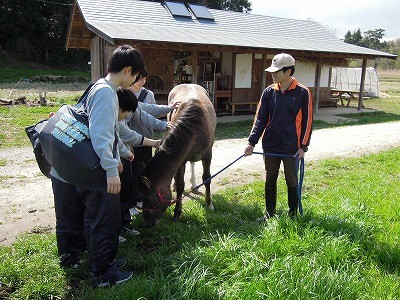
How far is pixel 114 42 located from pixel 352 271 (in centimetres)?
865

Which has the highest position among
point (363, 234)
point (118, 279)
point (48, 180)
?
point (363, 234)

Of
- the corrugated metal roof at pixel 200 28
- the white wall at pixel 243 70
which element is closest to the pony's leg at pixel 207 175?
the corrugated metal roof at pixel 200 28

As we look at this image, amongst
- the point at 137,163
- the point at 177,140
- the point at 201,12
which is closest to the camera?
the point at 177,140

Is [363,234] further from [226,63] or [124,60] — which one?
[226,63]

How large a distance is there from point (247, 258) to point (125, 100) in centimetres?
166

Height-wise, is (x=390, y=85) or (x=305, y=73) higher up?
(x=305, y=73)

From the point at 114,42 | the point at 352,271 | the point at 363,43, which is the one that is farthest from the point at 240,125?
the point at 363,43

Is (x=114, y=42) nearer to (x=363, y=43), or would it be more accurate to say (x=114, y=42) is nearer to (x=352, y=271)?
(x=352, y=271)

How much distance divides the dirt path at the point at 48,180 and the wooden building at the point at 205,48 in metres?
3.95

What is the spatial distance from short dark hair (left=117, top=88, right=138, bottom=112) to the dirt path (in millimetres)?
1821

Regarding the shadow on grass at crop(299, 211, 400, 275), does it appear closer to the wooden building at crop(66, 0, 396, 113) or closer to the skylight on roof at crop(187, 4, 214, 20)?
the wooden building at crop(66, 0, 396, 113)

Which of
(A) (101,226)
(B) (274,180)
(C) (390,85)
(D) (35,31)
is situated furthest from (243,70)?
(D) (35,31)

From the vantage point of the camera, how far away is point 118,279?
9.46ft

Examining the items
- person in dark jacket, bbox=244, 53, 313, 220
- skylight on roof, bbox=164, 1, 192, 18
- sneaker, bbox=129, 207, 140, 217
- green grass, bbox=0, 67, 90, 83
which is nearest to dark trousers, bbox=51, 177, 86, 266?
sneaker, bbox=129, 207, 140, 217
